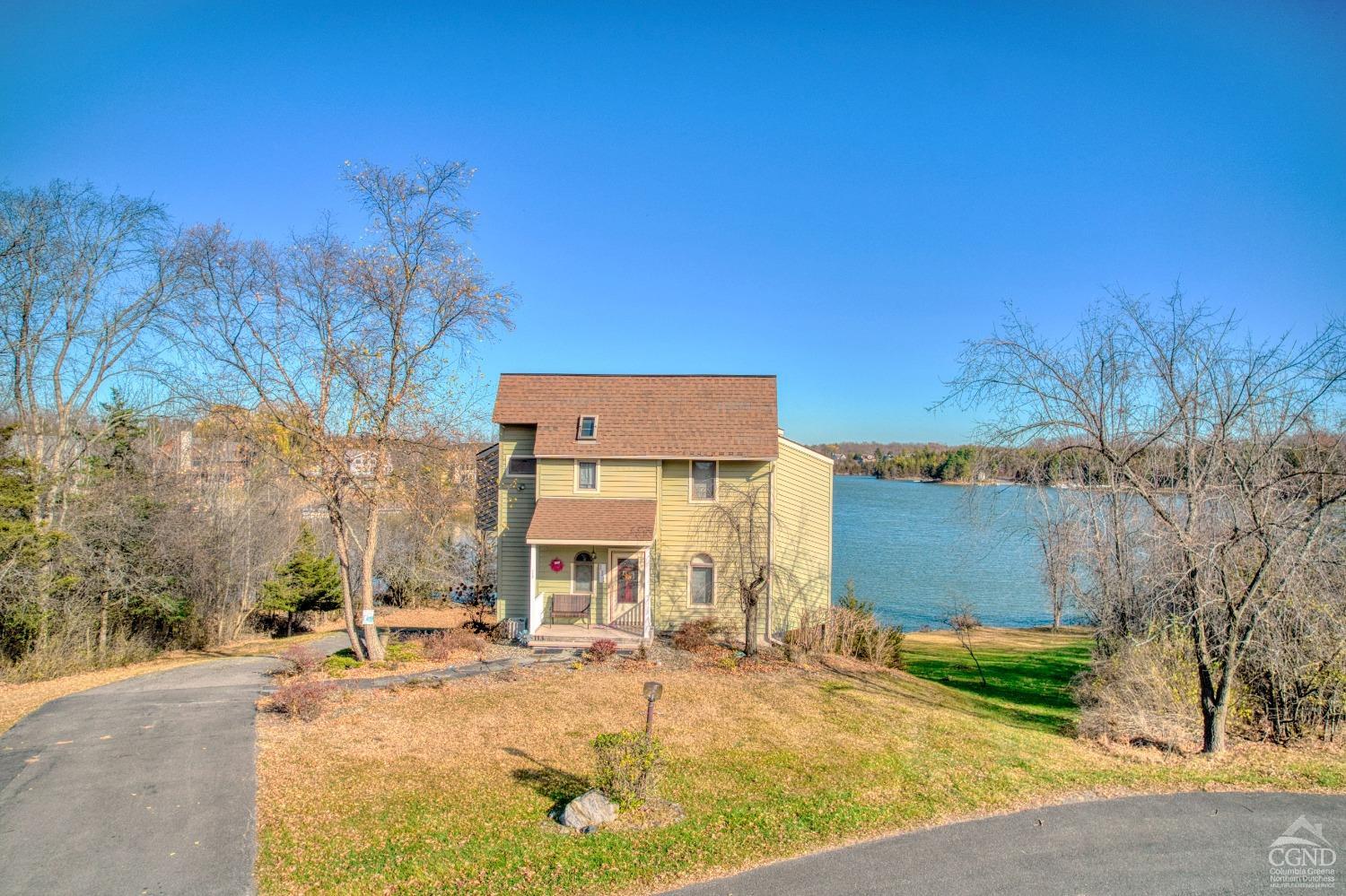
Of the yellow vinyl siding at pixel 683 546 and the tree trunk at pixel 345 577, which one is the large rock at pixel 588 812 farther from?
the yellow vinyl siding at pixel 683 546

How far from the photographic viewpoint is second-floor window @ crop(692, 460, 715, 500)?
19.4 meters

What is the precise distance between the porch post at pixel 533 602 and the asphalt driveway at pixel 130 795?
250 inches

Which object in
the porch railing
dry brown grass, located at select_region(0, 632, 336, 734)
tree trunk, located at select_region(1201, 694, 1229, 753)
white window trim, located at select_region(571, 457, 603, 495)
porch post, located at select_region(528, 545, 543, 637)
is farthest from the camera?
white window trim, located at select_region(571, 457, 603, 495)

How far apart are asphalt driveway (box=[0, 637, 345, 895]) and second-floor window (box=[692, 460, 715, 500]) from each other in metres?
11.0

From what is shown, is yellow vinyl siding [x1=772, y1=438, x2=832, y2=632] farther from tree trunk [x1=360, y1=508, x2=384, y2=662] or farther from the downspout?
tree trunk [x1=360, y1=508, x2=384, y2=662]

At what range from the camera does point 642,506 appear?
19141 mm

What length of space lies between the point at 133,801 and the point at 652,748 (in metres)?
6.16

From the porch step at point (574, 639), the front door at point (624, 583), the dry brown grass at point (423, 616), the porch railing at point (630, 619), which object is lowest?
the dry brown grass at point (423, 616)

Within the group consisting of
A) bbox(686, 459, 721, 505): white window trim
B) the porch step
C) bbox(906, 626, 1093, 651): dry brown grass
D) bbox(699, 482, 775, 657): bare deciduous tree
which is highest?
bbox(686, 459, 721, 505): white window trim

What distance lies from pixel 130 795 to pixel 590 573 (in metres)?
11.5

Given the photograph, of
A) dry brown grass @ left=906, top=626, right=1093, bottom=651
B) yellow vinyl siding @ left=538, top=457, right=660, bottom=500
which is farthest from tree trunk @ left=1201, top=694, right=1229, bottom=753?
dry brown grass @ left=906, top=626, right=1093, bottom=651

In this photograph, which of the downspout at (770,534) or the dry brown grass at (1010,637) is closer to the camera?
the downspout at (770,534)

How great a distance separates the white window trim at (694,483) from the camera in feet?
63.3

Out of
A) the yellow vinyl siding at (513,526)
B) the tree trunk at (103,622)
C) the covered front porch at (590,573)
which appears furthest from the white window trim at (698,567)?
the tree trunk at (103,622)
